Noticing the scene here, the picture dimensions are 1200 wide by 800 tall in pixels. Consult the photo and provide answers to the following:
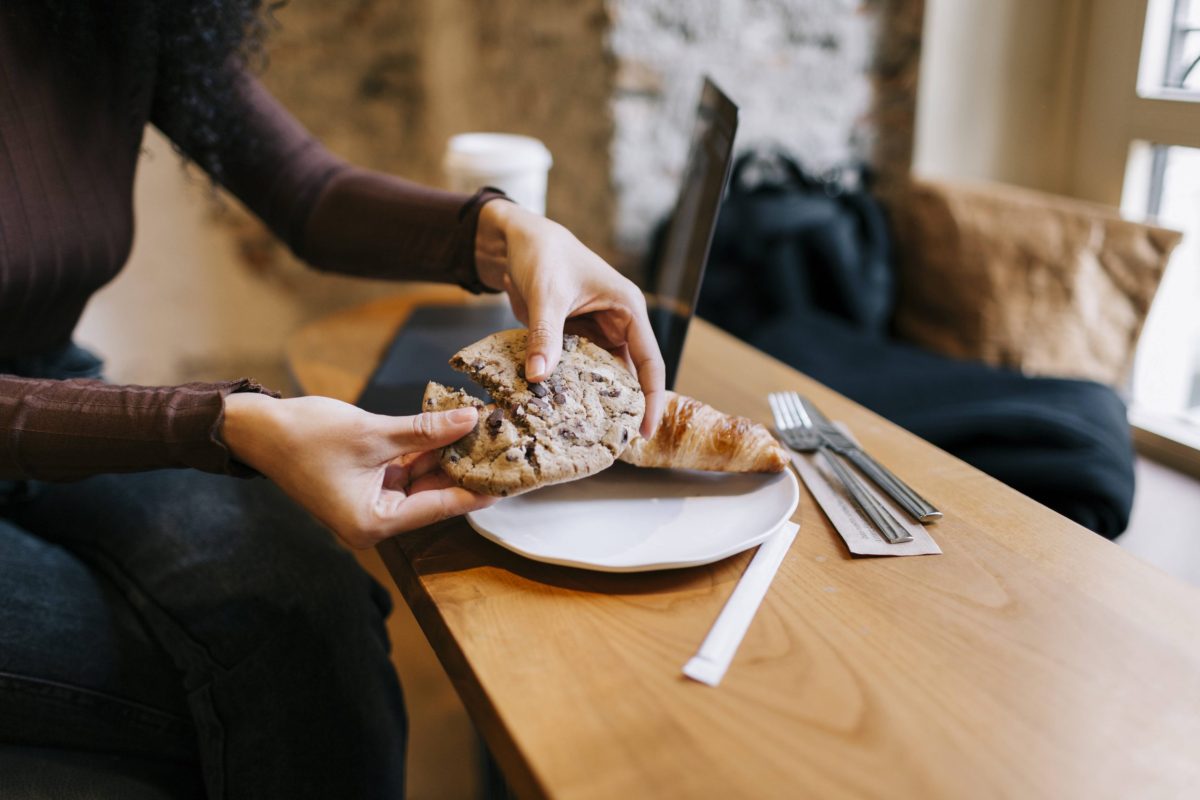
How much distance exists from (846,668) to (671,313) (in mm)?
584

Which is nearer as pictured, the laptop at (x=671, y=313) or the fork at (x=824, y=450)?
the fork at (x=824, y=450)

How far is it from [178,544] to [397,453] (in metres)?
0.35

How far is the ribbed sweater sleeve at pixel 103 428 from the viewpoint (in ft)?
2.33

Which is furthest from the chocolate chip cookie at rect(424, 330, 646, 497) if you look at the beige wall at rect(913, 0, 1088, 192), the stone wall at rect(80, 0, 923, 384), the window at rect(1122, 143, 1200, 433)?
the beige wall at rect(913, 0, 1088, 192)

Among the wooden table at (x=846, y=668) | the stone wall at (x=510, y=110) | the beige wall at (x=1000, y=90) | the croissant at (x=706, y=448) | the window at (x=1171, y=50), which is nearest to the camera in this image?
the wooden table at (x=846, y=668)

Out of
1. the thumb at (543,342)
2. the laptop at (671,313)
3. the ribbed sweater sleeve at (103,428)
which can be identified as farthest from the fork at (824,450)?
the ribbed sweater sleeve at (103,428)

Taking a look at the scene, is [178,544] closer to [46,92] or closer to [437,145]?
[46,92]

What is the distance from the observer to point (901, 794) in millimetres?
476

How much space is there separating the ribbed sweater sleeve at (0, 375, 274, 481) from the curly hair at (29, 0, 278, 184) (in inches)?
17.2

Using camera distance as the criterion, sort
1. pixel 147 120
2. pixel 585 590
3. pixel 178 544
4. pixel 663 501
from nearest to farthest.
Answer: pixel 585 590 < pixel 663 501 < pixel 178 544 < pixel 147 120

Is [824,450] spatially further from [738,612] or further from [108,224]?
[108,224]

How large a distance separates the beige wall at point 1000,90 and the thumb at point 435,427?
1.39 metres

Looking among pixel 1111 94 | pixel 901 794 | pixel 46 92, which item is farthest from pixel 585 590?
pixel 1111 94

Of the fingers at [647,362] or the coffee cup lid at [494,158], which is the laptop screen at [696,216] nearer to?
the fingers at [647,362]
